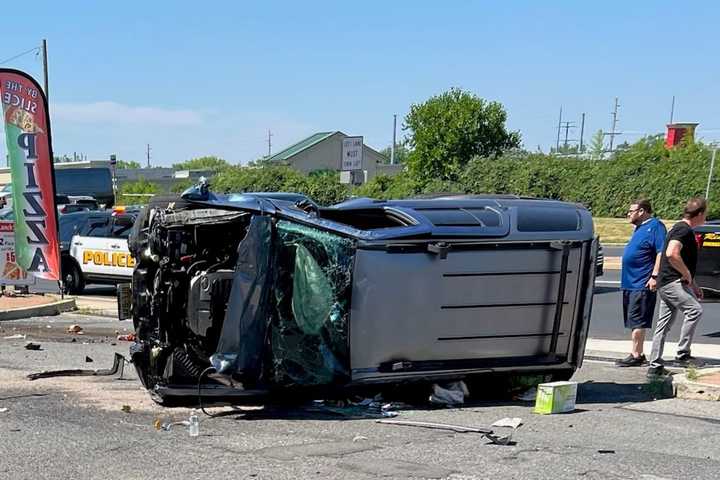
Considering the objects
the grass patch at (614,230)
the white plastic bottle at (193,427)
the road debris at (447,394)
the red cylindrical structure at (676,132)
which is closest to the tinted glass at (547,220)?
the road debris at (447,394)

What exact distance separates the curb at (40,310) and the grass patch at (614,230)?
80.5 ft

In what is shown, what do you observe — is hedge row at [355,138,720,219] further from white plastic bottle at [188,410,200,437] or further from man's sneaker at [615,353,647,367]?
white plastic bottle at [188,410,200,437]

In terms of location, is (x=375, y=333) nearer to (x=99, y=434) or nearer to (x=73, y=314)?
(x=99, y=434)

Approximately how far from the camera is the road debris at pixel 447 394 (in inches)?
306

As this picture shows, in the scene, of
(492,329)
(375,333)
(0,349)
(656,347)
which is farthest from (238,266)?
(0,349)

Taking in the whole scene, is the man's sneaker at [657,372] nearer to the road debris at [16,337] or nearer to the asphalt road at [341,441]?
the asphalt road at [341,441]

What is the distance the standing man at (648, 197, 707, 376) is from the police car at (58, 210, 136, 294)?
11572 mm

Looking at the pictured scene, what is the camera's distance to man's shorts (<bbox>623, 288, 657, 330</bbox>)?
1004 centimetres

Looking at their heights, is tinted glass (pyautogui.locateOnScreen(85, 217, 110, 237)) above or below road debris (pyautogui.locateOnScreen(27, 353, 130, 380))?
above

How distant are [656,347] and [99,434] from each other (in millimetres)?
5647

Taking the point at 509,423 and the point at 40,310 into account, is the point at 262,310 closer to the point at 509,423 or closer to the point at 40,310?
the point at 509,423

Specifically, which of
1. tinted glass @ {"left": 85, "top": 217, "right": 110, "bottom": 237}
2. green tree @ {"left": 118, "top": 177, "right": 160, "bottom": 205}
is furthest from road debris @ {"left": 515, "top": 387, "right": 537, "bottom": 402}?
green tree @ {"left": 118, "top": 177, "right": 160, "bottom": 205}

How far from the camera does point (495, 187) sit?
47531mm

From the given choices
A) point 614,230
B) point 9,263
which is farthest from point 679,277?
point 614,230
